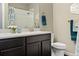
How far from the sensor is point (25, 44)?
2.10 meters

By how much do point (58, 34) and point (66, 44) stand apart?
30cm

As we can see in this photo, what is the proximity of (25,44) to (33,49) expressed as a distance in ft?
0.77

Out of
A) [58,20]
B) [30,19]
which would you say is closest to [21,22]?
[30,19]

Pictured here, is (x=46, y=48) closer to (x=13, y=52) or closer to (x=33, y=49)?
(x=33, y=49)

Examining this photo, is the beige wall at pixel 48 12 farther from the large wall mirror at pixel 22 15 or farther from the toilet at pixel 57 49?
the toilet at pixel 57 49

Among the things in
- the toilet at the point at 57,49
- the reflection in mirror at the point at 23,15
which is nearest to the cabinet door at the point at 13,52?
the reflection in mirror at the point at 23,15

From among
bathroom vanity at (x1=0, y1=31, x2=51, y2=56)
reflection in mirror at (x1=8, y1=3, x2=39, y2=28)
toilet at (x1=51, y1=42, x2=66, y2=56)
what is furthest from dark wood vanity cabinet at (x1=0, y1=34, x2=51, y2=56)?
reflection in mirror at (x1=8, y1=3, x2=39, y2=28)

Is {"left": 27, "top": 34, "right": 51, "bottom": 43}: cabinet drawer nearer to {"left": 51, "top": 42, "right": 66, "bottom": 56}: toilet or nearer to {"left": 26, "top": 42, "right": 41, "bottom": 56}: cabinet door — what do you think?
{"left": 26, "top": 42, "right": 41, "bottom": 56}: cabinet door

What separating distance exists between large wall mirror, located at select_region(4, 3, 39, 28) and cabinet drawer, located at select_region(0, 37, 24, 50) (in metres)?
0.59

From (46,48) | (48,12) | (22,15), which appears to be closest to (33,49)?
(46,48)

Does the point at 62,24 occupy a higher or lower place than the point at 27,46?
higher

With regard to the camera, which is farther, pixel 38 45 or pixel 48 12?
pixel 48 12

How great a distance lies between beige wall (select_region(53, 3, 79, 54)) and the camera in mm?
3158

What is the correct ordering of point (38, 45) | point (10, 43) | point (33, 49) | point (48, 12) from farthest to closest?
point (48, 12) < point (38, 45) < point (33, 49) < point (10, 43)
